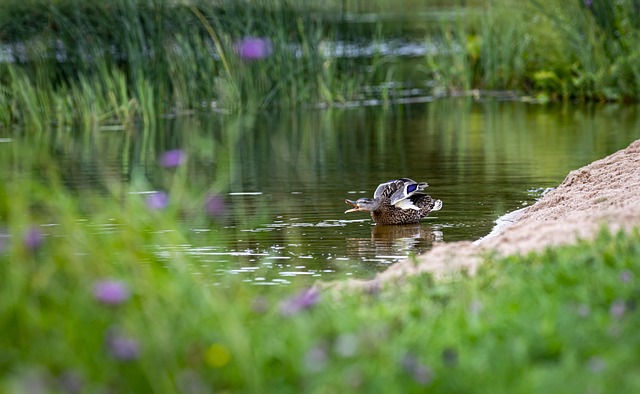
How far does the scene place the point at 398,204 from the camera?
32.0ft

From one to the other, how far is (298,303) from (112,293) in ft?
2.91

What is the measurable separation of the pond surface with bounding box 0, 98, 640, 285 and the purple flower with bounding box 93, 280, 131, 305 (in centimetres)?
76

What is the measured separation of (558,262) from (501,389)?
154 centimetres

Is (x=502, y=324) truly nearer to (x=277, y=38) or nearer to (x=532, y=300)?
(x=532, y=300)

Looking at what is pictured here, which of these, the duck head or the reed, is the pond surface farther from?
the reed

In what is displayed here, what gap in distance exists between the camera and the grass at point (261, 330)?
395 cm

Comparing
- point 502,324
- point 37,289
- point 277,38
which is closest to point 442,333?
point 502,324

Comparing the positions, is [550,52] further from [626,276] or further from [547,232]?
[626,276]

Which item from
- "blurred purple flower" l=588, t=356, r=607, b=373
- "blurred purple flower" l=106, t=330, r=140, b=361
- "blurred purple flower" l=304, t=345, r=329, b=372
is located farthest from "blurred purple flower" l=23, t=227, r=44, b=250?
"blurred purple flower" l=588, t=356, r=607, b=373

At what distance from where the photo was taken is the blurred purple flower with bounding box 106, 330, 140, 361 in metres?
3.80

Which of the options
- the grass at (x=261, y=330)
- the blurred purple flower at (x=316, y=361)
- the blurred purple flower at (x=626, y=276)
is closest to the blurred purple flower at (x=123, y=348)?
the grass at (x=261, y=330)

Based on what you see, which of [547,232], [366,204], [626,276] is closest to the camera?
[626,276]

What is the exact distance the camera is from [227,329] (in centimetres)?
408

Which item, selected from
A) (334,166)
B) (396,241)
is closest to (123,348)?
(396,241)
